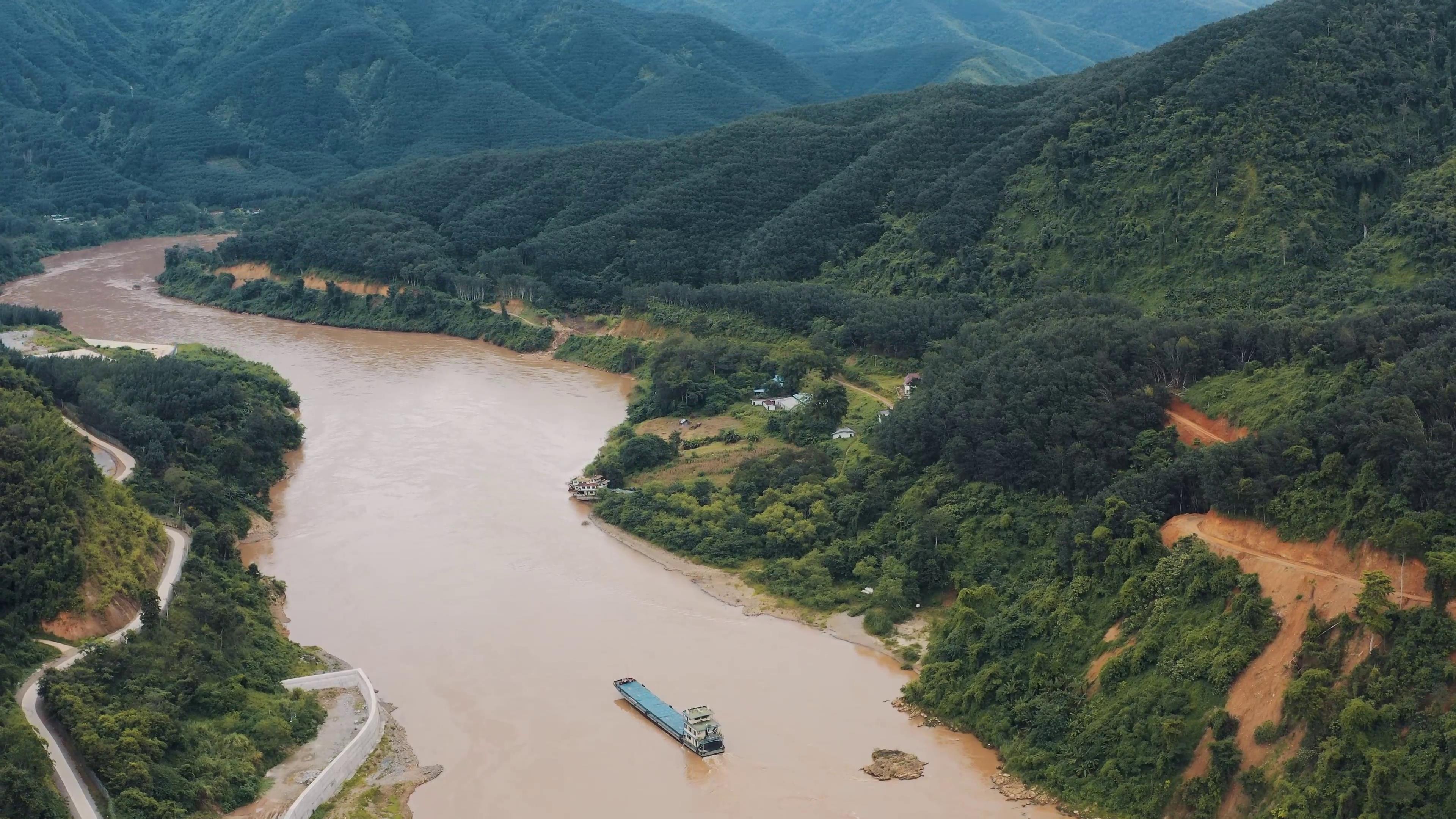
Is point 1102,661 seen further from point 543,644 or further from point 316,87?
point 316,87

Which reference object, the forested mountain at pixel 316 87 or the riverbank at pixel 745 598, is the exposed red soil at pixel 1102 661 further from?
the forested mountain at pixel 316 87

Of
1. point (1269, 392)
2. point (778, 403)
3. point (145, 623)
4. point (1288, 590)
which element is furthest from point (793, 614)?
point (778, 403)

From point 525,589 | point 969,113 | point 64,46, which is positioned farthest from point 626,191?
point 64,46

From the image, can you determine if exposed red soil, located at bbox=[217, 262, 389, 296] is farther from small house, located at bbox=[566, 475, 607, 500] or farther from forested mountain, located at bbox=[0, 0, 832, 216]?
small house, located at bbox=[566, 475, 607, 500]

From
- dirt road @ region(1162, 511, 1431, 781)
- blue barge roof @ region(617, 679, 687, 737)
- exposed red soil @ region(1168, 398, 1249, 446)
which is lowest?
blue barge roof @ region(617, 679, 687, 737)

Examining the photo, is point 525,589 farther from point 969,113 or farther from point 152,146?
point 152,146

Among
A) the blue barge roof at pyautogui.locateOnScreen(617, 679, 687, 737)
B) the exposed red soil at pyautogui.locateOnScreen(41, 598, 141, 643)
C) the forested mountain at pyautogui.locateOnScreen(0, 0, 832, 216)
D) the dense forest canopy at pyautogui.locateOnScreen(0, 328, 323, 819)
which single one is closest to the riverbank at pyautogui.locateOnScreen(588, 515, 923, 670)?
the blue barge roof at pyautogui.locateOnScreen(617, 679, 687, 737)

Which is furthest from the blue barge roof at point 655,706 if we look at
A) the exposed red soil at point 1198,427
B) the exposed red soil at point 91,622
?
the exposed red soil at point 1198,427
